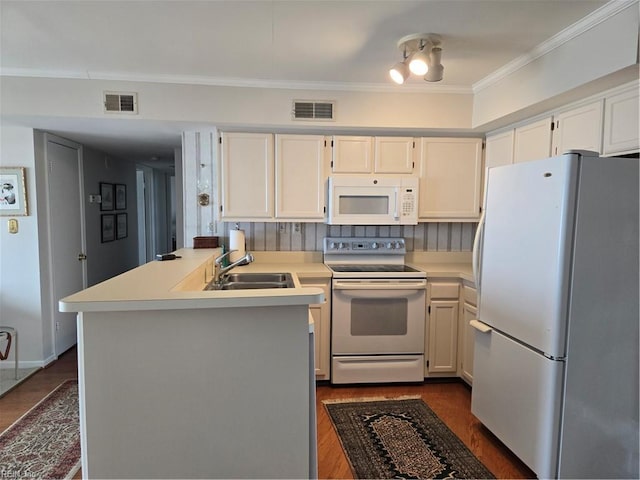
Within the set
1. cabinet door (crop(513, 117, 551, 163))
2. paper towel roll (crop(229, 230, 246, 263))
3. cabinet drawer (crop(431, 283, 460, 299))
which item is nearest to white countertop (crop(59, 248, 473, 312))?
paper towel roll (crop(229, 230, 246, 263))

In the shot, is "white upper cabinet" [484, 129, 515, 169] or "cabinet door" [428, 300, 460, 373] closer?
"white upper cabinet" [484, 129, 515, 169]

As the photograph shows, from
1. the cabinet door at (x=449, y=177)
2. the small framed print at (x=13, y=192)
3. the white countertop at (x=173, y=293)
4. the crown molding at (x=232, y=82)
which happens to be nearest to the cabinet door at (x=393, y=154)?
the cabinet door at (x=449, y=177)

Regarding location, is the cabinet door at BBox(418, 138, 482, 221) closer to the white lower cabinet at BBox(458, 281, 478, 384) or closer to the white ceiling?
the white ceiling

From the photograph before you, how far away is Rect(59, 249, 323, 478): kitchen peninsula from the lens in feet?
4.74

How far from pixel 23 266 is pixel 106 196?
157cm

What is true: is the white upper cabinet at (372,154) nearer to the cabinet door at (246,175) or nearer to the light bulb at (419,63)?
the cabinet door at (246,175)

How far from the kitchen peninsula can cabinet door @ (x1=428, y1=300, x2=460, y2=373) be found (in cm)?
179

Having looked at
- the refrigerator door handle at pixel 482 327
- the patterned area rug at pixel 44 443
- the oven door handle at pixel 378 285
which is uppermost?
the oven door handle at pixel 378 285

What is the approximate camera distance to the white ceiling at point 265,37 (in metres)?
1.92

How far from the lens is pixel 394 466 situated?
2105mm

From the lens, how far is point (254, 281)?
2885mm

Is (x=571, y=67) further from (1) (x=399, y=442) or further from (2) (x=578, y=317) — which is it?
(1) (x=399, y=442)

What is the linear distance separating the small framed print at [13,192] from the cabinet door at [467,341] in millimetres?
3764

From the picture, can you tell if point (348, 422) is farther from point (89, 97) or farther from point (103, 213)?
point (103, 213)
